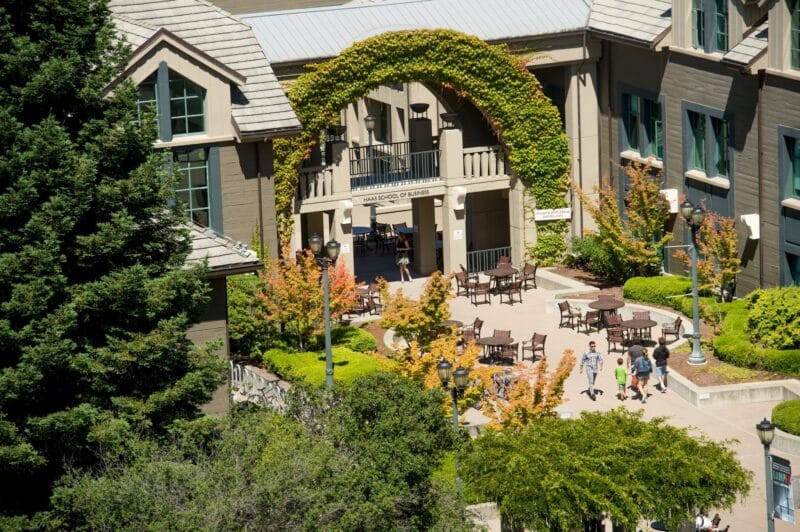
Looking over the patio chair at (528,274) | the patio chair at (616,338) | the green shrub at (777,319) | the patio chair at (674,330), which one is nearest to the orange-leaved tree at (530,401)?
the green shrub at (777,319)

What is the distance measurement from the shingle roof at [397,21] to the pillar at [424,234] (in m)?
5.94

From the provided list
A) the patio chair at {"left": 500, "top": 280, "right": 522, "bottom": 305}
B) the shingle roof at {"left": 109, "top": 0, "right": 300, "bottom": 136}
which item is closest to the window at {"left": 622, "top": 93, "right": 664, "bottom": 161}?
the patio chair at {"left": 500, "top": 280, "right": 522, "bottom": 305}

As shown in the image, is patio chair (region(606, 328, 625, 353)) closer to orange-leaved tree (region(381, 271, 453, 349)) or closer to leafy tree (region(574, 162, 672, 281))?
leafy tree (region(574, 162, 672, 281))

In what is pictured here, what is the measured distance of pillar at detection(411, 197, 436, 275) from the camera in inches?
2215

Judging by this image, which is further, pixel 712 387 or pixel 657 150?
pixel 657 150

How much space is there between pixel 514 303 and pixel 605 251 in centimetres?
294

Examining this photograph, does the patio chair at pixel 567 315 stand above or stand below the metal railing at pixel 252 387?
above

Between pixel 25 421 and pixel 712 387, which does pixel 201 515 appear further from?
pixel 712 387

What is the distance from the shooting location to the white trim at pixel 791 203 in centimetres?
4545

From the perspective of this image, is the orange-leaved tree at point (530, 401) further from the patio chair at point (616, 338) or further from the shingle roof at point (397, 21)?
the shingle roof at point (397, 21)

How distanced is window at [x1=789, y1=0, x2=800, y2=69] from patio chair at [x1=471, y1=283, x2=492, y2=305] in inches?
439

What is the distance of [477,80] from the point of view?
53344 millimetres

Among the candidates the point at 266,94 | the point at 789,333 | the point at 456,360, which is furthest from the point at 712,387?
the point at 266,94

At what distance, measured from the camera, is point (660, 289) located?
160ft
